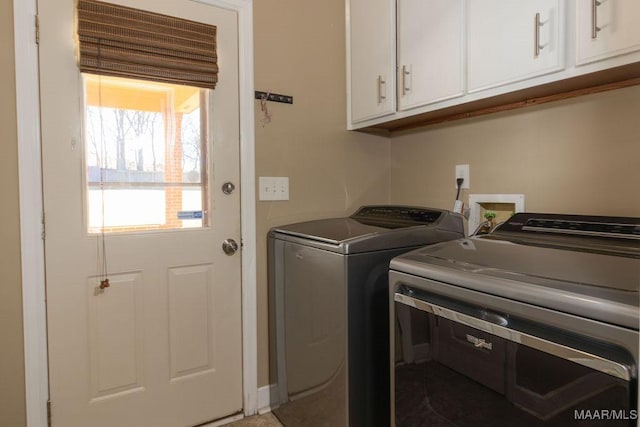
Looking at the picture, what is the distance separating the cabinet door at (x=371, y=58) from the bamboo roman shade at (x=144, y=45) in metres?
0.77

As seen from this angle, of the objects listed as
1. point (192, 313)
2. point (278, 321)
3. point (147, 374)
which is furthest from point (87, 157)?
point (278, 321)

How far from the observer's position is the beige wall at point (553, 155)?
1.37 meters

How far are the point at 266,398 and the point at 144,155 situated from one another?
137cm

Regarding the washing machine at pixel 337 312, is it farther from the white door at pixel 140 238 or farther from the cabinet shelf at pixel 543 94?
the cabinet shelf at pixel 543 94

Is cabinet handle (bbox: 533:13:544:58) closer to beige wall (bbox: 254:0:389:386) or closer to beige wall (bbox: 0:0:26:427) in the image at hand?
beige wall (bbox: 254:0:389:386)

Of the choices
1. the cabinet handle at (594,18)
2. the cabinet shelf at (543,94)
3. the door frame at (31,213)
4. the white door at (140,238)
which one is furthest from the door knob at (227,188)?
the cabinet handle at (594,18)

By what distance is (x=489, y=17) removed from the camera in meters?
1.44

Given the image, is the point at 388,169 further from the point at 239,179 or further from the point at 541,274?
the point at 541,274

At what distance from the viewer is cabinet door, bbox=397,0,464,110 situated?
5.16 feet

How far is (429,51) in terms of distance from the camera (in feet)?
5.54

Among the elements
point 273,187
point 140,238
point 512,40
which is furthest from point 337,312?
point 512,40

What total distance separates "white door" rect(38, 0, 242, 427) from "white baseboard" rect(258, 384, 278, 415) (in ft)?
0.36

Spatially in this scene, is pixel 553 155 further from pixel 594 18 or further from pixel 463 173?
pixel 594 18

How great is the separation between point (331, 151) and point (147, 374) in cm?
145
